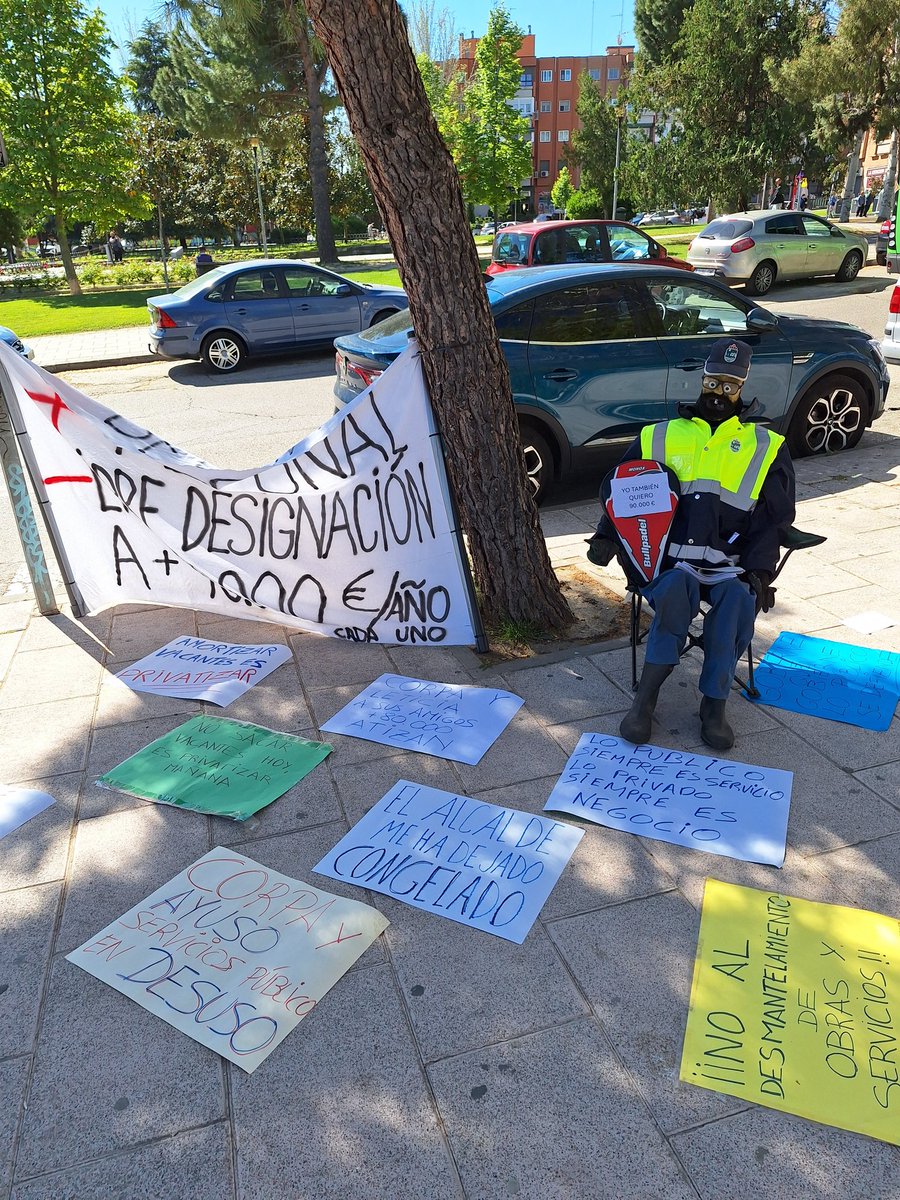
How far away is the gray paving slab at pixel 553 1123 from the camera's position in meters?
2.11

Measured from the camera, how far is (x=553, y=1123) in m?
2.25

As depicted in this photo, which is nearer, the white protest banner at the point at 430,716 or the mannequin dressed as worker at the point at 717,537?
the mannequin dressed as worker at the point at 717,537

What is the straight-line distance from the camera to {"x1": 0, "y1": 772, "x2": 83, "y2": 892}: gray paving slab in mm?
3271

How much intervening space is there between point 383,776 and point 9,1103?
1711mm

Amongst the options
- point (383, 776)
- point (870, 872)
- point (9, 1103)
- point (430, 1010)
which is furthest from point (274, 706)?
point (870, 872)

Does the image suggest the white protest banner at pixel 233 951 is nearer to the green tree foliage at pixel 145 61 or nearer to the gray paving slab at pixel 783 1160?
the gray paving slab at pixel 783 1160

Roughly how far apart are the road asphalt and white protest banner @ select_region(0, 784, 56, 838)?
48 mm

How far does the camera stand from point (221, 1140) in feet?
7.38

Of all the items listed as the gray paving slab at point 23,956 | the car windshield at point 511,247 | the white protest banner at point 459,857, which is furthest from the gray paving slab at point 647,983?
the car windshield at point 511,247

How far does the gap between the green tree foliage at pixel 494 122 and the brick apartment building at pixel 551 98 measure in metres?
67.1

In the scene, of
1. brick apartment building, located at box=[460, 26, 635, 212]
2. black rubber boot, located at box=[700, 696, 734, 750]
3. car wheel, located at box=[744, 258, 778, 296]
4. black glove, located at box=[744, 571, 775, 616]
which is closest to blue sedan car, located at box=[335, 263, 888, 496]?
black glove, located at box=[744, 571, 775, 616]

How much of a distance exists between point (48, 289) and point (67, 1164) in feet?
110

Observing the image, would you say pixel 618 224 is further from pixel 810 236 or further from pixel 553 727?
pixel 553 727

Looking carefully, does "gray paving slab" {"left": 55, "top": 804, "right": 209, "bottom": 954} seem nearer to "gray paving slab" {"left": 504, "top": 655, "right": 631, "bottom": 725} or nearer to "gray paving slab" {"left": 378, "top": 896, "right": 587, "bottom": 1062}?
"gray paving slab" {"left": 378, "top": 896, "right": 587, "bottom": 1062}
